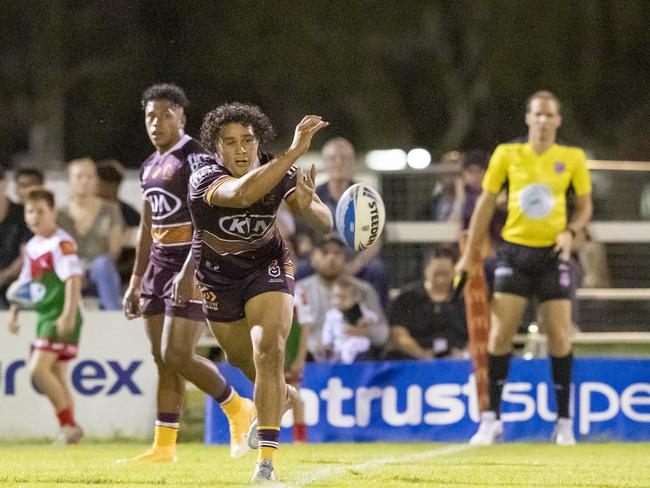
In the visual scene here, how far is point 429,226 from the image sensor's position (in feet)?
48.3

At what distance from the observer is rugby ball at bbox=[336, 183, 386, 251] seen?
9.02 meters

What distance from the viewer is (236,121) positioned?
28.7ft

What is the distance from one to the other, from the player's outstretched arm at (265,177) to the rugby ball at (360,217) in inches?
31.8

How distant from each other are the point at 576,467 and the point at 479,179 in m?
5.05

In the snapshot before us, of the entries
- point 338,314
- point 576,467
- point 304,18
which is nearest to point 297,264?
point 338,314

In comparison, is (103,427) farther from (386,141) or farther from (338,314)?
(386,141)

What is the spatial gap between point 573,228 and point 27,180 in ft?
16.8

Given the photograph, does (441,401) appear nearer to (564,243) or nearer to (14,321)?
(564,243)

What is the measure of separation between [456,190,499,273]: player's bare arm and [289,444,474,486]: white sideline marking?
4.34 ft

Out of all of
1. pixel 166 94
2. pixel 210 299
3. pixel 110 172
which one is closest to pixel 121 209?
pixel 110 172

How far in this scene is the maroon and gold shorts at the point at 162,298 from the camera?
10.2 meters

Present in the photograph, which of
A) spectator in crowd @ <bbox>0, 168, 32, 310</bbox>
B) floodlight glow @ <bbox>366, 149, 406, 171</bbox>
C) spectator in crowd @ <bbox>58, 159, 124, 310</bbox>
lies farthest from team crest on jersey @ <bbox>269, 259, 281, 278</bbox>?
floodlight glow @ <bbox>366, 149, 406, 171</bbox>

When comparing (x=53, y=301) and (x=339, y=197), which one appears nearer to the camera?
(x=53, y=301)

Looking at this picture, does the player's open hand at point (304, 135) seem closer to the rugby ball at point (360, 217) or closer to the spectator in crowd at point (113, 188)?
the rugby ball at point (360, 217)
